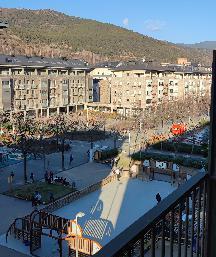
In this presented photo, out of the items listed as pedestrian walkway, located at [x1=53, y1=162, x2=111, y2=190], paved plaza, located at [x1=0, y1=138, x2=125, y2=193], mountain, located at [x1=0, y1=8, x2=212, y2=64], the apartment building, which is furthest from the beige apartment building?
mountain, located at [x1=0, y1=8, x2=212, y2=64]

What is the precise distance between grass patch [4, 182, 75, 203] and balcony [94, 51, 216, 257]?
16417 mm

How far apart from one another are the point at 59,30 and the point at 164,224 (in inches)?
5444

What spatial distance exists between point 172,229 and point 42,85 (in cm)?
4948

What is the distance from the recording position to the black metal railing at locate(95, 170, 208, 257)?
1.58m

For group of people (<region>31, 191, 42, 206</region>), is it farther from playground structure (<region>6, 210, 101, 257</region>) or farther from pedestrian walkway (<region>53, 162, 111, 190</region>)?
pedestrian walkway (<region>53, 162, 111, 190</region>)

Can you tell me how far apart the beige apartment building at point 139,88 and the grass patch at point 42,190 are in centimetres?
3356

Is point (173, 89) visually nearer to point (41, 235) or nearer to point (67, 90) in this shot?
point (67, 90)

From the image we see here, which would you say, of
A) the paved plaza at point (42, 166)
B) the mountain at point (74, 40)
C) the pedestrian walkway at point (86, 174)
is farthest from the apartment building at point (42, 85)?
the mountain at point (74, 40)

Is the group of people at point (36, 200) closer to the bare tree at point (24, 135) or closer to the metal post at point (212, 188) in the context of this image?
the bare tree at point (24, 135)

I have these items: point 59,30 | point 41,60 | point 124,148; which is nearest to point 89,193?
point 124,148

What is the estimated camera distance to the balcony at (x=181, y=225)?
1653mm

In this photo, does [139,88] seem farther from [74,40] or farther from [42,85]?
[74,40]

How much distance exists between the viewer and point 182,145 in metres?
31.8

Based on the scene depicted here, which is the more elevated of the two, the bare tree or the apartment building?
the apartment building
